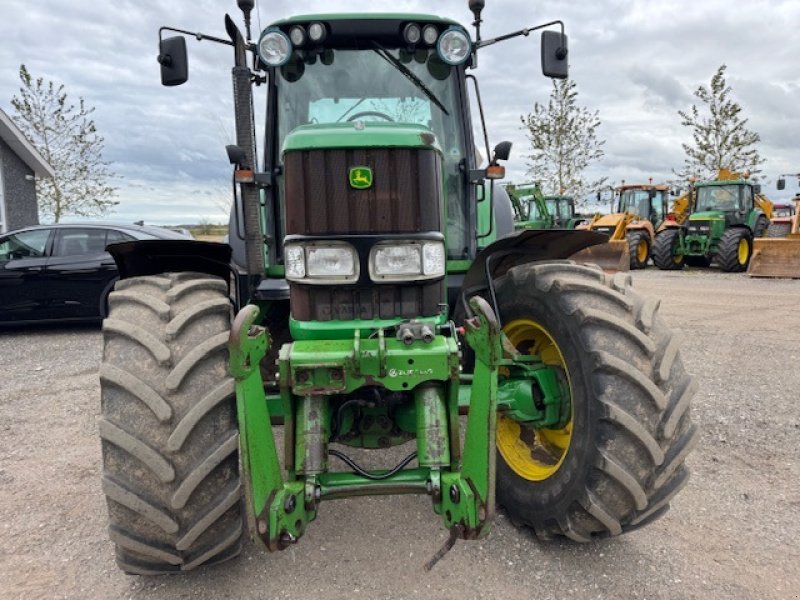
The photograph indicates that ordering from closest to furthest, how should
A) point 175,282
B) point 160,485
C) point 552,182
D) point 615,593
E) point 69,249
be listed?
point 160,485 → point 615,593 → point 175,282 → point 69,249 → point 552,182

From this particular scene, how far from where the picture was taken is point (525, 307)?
9.08 feet

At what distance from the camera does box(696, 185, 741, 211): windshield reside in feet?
55.9

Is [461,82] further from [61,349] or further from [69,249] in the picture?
[69,249]

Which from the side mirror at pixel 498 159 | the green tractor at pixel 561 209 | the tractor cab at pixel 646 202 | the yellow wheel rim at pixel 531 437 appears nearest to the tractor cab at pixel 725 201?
the tractor cab at pixel 646 202

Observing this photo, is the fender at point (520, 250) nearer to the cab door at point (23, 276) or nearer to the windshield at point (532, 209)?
the cab door at point (23, 276)

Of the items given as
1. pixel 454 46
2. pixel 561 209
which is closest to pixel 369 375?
pixel 454 46

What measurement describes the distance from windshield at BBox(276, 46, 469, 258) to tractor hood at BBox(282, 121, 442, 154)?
819 mm

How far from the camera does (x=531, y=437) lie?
302 centimetres

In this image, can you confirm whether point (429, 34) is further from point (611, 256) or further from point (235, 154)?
point (611, 256)

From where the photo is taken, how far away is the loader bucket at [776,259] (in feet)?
45.3

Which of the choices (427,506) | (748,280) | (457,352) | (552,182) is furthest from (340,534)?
(552,182)

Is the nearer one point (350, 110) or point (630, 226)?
point (350, 110)

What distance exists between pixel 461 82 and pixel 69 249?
6890mm

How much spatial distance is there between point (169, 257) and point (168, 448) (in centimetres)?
126
